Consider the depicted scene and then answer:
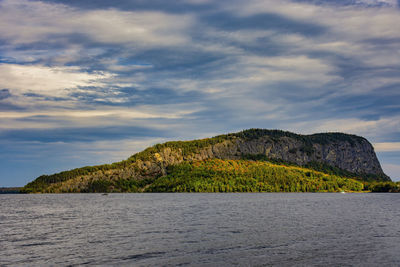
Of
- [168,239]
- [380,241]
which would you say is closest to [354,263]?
[380,241]

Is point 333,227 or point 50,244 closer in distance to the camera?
point 50,244

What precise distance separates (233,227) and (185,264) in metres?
34.0

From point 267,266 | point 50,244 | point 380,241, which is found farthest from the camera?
point 380,241

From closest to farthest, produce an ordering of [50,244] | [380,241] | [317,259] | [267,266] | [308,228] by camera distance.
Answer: [267,266] → [317,259] → [50,244] → [380,241] → [308,228]

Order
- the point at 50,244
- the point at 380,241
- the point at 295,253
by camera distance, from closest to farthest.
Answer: the point at 295,253 < the point at 50,244 < the point at 380,241

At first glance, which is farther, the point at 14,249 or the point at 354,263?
the point at 14,249

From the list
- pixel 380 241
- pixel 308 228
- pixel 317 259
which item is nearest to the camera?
pixel 317 259

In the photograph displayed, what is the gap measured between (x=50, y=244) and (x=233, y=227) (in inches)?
1361

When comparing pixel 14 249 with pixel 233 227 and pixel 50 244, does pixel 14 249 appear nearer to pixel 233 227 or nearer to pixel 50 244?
pixel 50 244

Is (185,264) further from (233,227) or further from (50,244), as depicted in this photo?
(233,227)

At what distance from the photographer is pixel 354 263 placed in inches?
1743

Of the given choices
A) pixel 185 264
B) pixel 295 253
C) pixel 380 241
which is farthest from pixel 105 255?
pixel 380 241

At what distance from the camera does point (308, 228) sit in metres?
74.3

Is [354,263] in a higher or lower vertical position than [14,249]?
lower
